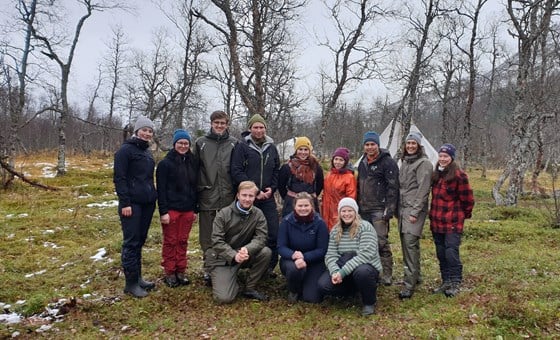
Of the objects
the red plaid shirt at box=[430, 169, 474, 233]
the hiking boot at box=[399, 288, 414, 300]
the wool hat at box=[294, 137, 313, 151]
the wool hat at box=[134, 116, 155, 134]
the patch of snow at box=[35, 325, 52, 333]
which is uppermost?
the wool hat at box=[134, 116, 155, 134]

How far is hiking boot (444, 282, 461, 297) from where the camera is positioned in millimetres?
4812

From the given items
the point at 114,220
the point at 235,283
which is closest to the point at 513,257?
the point at 235,283

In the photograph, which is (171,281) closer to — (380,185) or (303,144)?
(303,144)

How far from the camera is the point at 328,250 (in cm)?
471

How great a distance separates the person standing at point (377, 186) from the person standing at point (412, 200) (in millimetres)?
124

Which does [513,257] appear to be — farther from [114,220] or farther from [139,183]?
[114,220]

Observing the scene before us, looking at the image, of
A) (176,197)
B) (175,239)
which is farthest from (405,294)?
(176,197)

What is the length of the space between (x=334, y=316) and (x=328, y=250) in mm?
741

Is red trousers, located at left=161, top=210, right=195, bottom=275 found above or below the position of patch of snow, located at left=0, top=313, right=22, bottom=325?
above

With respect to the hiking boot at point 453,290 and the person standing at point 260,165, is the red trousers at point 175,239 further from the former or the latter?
the hiking boot at point 453,290

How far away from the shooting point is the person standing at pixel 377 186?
4957 mm

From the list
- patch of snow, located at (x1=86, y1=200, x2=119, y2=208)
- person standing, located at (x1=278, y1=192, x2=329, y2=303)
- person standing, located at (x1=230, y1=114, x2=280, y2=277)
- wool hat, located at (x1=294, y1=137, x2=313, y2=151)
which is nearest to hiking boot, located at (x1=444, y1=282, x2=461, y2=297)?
person standing, located at (x1=278, y1=192, x2=329, y2=303)

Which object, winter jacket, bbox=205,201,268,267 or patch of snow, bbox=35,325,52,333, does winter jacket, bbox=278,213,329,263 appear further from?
patch of snow, bbox=35,325,52,333

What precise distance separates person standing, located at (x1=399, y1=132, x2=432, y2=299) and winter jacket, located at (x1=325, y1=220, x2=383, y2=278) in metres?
0.54
